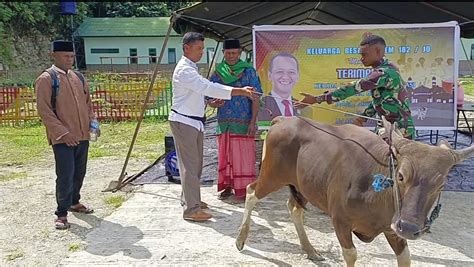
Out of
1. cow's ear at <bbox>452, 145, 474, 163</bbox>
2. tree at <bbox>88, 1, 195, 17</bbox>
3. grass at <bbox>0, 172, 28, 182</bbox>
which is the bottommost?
grass at <bbox>0, 172, 28, 182</bbox>

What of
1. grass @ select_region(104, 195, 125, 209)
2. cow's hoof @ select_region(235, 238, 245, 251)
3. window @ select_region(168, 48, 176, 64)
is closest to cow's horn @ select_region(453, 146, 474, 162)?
cow's hoof @ select_region(235, 238, 245, 251)

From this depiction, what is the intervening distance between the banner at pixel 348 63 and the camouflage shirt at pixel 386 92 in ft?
6.46

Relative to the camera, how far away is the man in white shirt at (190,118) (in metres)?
4.68

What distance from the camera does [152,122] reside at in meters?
13.8

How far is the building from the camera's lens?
38188mm

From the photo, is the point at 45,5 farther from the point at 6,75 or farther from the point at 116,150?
the point at 116,150

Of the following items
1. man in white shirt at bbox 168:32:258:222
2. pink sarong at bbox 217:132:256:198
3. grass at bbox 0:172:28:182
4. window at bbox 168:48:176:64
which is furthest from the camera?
window at bbox 168:48:176:64

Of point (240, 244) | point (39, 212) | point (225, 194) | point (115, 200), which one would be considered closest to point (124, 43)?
point (115, 200)

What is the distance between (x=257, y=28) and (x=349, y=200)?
3671 mm

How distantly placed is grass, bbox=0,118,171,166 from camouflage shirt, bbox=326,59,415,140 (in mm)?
5169

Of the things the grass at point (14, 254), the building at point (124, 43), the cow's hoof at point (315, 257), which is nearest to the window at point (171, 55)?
the building at point (124, 43)

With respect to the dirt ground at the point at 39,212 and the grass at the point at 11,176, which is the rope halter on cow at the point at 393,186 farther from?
the grass at the point at 11,176

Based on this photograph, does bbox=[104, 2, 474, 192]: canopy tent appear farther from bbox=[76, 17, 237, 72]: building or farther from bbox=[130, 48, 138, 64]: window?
bbox=[76, 17, 237, 72]: building

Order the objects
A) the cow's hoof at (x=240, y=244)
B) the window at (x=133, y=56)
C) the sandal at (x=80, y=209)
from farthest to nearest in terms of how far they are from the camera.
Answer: the window at (x=133, y=56) → the sandal at (x=80, y=209) → the cow's hoof at (x=240, y=244)
